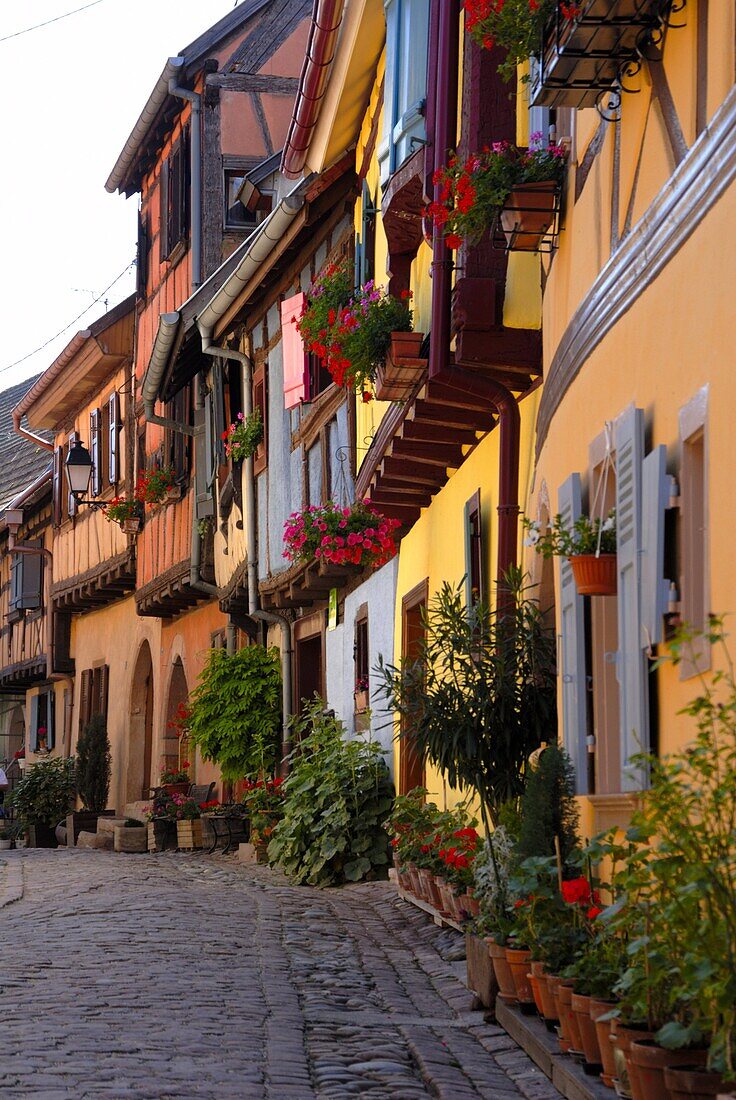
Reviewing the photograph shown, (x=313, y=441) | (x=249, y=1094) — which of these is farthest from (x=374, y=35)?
(x=249, y=1094)

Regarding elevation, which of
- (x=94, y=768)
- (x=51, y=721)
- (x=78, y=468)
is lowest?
(x=94, y=768)

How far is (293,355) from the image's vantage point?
50.5 feet

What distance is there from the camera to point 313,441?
596 inches

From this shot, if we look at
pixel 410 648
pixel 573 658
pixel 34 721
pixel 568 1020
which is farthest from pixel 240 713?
pixel 34 721

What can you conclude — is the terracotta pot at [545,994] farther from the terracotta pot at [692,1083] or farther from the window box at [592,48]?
the window box at [592,48]

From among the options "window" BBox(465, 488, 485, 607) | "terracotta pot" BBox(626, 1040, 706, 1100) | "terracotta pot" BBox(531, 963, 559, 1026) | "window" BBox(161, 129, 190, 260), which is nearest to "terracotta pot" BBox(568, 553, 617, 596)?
"terracotta pot" BBox(531, 963, 559, 1026)

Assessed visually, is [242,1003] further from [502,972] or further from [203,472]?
[203,472]

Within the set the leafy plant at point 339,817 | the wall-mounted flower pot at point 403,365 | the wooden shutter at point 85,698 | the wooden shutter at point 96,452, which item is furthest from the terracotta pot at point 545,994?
the wooden shutter at point 85,698

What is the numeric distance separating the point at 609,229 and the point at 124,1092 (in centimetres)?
366

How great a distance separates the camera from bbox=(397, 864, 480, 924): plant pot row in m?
8.21

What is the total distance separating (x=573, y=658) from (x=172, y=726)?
16.7m

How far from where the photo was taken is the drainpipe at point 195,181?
1983cm

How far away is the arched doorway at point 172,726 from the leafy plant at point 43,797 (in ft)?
9.76

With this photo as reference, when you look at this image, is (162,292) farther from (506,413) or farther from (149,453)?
(506,413)
